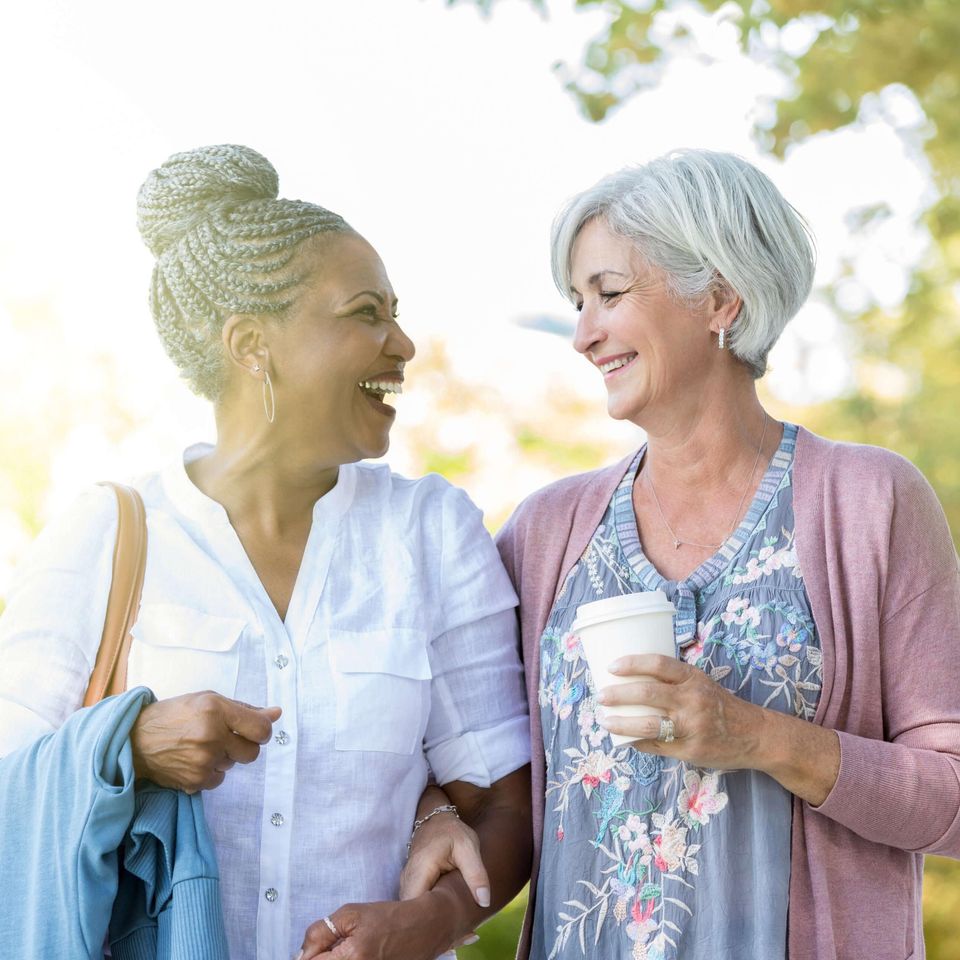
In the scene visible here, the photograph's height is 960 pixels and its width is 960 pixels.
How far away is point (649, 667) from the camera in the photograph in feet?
5.68

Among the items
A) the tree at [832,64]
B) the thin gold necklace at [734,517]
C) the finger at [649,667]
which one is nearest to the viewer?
the finger at [649,667]

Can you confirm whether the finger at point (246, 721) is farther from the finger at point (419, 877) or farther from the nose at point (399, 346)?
the nose at point (399, 346)

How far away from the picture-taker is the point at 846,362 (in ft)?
21.1

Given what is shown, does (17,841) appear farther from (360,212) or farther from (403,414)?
(360,212)

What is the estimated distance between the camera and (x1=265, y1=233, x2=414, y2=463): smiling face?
215cm

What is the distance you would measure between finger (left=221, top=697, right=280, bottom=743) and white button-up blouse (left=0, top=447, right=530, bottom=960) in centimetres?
21

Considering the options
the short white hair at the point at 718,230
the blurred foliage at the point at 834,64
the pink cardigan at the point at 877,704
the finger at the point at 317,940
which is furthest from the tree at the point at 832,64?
the finger at the point at 317,940

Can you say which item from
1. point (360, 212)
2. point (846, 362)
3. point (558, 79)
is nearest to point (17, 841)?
point (558, 79)

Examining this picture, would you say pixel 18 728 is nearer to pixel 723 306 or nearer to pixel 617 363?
pixel 617 363

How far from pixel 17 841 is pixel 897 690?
4.60 feet

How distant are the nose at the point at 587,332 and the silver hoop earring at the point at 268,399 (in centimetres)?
57

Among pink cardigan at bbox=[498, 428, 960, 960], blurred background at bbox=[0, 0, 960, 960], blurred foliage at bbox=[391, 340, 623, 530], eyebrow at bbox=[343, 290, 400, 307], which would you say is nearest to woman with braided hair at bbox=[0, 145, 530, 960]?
eyebrow at bbox=[343, 290, 400, 307]

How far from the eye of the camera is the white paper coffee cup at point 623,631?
174cm

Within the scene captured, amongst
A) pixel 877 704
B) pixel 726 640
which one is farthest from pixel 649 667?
pixel 877 704
